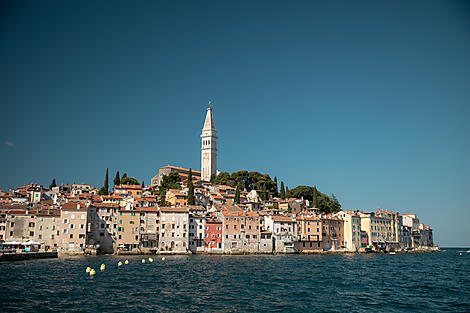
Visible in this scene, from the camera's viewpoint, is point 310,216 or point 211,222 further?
point 310,216

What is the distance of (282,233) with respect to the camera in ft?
256

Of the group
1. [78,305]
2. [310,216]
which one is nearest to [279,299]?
[78,305]

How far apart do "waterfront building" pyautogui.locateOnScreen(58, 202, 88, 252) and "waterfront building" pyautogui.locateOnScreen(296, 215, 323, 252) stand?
40492mm

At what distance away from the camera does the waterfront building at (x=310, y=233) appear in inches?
3167

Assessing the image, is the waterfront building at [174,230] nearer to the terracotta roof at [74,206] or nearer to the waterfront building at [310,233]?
the terracotta roof at [74,206]

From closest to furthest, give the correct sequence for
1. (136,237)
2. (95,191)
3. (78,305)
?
(78,305), (136,237), (95,191)

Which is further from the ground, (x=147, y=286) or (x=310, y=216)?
(x=310, y=216)

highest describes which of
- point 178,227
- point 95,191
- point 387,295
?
point 95,191

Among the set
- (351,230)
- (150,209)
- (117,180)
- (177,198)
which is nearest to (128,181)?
(117,180)

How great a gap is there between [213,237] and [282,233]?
14.3 meters

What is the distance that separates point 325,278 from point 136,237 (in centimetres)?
3858

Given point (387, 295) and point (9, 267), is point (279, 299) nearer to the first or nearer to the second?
point (387, 295)

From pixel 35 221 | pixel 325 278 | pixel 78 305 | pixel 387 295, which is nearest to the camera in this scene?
pixel 78 305

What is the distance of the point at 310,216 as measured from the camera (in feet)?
276
